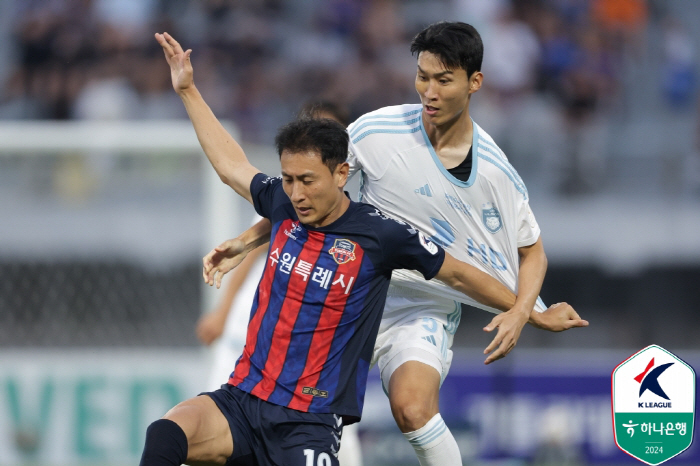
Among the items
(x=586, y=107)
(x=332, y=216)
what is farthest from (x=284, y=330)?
(x=586, y=107)

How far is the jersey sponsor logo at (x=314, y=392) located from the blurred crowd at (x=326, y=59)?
7.25m

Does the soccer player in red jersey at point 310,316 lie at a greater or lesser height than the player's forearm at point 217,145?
lesser

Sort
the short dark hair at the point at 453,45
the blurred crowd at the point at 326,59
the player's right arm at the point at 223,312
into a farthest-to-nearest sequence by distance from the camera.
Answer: the blurred crowd at the point at 326,59 → the player's right arm at the point at 223,312 → the short dark hair at the point at 453,45

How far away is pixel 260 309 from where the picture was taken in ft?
13.7

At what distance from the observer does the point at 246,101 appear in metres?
11.9

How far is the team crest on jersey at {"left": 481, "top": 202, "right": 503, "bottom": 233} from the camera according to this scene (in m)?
4.59

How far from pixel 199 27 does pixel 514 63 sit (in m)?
4.04

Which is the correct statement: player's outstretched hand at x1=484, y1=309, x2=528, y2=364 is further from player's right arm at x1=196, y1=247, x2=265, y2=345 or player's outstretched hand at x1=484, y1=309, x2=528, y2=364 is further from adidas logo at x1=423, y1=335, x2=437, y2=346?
player's right arm at x1=196, y1=247, x2=265, y2=345

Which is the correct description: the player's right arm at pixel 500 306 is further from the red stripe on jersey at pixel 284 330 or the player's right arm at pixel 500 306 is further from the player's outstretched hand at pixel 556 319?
the red stripe on jersey at pixel 284 330

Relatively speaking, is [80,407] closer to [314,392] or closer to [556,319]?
[314,392]

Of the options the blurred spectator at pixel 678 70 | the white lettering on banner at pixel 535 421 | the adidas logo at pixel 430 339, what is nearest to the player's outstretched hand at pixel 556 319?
the adidas logo at pixel 430 339

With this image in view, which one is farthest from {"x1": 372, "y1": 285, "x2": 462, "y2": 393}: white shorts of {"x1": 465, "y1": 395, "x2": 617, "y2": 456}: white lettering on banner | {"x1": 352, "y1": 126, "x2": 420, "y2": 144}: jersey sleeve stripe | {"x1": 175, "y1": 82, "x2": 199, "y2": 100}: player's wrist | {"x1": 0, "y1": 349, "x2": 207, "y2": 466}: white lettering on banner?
{"x1": 465, "y1": 395, "x2": 617, "y2": 456}: white lettering on banner

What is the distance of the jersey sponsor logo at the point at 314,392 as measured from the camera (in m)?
4.05

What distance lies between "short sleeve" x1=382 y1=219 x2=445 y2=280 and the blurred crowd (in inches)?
278
